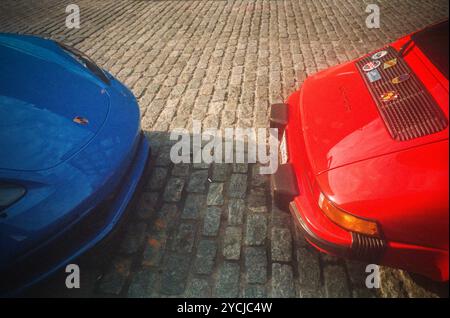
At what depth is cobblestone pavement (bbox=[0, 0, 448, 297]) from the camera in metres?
2.16

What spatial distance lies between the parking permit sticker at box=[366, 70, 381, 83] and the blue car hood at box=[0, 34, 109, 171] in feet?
7.51

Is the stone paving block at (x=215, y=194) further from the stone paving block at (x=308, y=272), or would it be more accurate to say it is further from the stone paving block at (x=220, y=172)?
the stone paving block at (x=308, y=272)

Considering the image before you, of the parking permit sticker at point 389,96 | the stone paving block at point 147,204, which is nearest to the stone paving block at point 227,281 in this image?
the stone paving block at point 147,204

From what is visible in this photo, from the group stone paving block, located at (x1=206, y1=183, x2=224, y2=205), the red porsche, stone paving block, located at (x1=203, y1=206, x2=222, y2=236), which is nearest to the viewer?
the red porsche

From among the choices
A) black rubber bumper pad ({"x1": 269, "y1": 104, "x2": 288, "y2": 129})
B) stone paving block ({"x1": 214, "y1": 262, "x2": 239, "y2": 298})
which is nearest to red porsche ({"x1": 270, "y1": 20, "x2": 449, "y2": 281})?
black rubber bumper pad ({"x1": 269, "y1": 104, "x2": 288, "y2": 129})

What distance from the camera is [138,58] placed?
5.22 m

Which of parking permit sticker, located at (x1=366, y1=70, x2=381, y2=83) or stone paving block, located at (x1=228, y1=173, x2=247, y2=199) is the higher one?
parking permit sticker, located at (x1=366, y1=70, x2=381, y2=83)

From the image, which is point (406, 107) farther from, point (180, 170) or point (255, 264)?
point (180, 170)

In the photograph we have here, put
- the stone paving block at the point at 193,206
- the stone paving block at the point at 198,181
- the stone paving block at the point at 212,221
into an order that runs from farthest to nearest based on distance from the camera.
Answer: the stone paving block at the point at 198,181, the stone paving block at the point at 193,206, the stone paving block at the point at 212,221

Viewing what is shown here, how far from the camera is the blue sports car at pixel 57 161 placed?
1810 millimetres

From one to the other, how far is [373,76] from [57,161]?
8.43 ft

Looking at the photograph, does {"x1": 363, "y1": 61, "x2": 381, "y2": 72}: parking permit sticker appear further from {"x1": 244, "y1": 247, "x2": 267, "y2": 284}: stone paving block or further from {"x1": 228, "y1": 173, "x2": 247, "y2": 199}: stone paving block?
{"x1": 244, "y1": 247, "x2": 267, "y2": 284}: stone paving block

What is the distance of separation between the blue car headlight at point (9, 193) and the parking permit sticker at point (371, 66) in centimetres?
281
